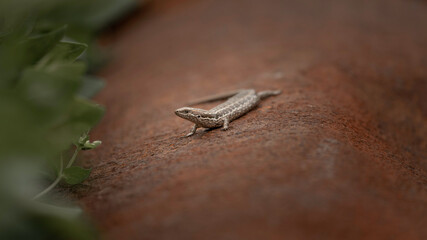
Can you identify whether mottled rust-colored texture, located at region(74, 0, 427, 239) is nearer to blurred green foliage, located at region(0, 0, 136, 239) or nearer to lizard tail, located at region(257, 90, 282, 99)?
lizard tail, located at region(257, 90, 282, 99)

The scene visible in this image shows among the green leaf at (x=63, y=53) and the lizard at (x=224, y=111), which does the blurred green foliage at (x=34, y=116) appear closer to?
the green leaf at (x=63, y=53)

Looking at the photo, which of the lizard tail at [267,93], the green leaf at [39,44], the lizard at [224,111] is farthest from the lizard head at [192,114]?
the green leaf at [39,44]

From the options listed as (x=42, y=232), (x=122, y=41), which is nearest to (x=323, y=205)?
(x=42, y=232)

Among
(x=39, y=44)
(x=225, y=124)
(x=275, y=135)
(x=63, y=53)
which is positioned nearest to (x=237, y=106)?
(x=225, y=124)

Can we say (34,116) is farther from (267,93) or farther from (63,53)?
(267,93)

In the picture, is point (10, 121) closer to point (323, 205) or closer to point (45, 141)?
point (45, 141)

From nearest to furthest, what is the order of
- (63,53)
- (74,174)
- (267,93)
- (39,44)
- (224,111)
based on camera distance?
(39,44), (63,53), (74,174), (224,111), (267,93)

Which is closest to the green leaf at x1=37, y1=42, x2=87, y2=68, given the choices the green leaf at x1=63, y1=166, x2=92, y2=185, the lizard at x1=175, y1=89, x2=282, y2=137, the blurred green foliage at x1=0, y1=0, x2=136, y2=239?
the blurred green foliage at x1=0, y1=0, x2=136, y2=239
